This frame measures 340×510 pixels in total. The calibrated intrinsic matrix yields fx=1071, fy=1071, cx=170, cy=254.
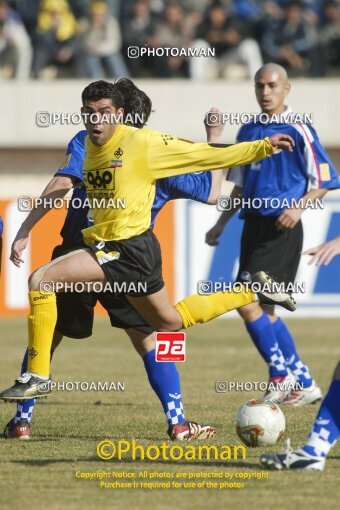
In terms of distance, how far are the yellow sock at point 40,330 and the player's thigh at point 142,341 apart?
645 mm

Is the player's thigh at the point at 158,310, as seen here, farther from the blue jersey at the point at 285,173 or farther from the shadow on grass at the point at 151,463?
the blue jersey at the point at 285,173

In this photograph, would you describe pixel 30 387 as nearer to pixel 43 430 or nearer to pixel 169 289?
pixel 43 430

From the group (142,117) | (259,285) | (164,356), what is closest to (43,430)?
(164,356)

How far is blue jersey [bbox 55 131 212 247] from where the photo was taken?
679 centimetres

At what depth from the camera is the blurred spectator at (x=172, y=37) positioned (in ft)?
59.7

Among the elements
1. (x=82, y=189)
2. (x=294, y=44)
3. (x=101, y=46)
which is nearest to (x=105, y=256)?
(x=82, y=189)

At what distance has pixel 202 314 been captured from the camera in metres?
6.79

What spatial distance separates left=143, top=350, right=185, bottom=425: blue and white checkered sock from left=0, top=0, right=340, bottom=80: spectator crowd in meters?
12.1

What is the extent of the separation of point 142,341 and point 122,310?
272 millimetres

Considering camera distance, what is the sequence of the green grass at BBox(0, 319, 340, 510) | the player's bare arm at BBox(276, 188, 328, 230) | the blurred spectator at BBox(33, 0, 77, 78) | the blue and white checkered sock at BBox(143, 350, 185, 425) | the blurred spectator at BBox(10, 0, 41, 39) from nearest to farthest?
1. the green grass at BBox(0, 319, 340, 510)
2. the blue and white checkered sock at BBox(143, 350, 185, 425)
3. the player's bare arm at BBox(276, 188, 328, 230)
4. the blurred spectator at BBox(33, 0, 77, 78)
5. the blurred spectator at BBox(10, 0, 41, 39)

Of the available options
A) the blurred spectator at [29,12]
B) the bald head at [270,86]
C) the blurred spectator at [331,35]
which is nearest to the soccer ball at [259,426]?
the bald head at [270,86]

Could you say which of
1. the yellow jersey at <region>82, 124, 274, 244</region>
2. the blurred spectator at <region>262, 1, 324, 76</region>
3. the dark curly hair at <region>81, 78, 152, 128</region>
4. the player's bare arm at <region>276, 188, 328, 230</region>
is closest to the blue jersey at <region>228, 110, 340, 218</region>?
the player's bare arm at <region>276, 188, 328, 230</region>

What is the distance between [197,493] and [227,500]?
8.4 inches

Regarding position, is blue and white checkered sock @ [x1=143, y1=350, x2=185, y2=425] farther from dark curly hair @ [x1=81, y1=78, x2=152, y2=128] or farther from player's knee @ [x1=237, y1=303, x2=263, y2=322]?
player's knee @ [x1=237, y1=303, x2=263, y2=322]
